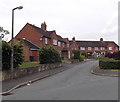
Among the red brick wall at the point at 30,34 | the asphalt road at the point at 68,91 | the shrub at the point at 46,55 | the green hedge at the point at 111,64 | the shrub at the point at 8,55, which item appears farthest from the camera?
the red brick wall at the point at 30,34

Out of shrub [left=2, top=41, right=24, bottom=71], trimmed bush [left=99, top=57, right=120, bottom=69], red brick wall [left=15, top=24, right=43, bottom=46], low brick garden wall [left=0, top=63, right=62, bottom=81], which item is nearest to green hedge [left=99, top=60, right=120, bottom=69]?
trimmed bush [left=99, top=57, right=120, bottom=69]

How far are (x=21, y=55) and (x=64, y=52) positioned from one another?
37.0 m

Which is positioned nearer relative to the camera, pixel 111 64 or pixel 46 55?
pixel 111 64

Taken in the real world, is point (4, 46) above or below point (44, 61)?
above

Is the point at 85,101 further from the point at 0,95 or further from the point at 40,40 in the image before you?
the point at 40,40

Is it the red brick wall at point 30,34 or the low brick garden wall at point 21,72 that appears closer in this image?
the low brick garden wall at point 21,72

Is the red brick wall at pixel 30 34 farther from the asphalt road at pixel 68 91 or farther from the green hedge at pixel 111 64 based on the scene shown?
the asphalt road at pixel 68 91

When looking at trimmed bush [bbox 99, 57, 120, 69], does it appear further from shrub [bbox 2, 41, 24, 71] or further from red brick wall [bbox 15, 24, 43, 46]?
red brick wall [bbox 15, 24, 43, 46]

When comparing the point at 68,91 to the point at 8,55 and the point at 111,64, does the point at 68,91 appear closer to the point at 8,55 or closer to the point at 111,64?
the point at 8,55

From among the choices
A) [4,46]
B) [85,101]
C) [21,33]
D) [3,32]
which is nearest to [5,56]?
[4,46]

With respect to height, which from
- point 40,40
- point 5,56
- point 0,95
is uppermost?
point 40,40

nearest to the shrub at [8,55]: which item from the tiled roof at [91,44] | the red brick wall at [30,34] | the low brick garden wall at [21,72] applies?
the low brick garden wall at [21,72]

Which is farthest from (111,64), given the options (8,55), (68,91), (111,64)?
(68,91)

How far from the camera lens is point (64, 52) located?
52.3m
